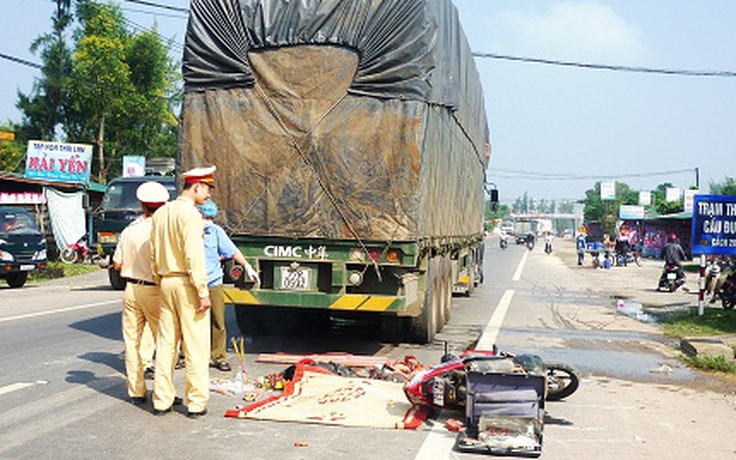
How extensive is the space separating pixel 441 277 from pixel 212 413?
595cm

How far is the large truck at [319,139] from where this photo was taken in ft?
31.3

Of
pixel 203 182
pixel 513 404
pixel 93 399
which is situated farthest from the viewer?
pixel 93 399

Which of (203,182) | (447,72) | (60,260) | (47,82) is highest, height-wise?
(47,82)

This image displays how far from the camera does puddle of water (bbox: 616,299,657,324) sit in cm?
1758

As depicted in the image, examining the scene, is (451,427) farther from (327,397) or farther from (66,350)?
(66,350)

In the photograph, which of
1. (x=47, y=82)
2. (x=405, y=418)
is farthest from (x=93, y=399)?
(x=47, y=82)

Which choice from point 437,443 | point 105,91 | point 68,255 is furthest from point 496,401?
point 105,91

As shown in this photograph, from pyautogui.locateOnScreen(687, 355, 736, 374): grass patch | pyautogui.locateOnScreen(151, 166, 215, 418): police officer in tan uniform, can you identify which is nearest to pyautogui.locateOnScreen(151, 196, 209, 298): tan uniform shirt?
pyautogui.locateOnScreen(151, 166, 215, 418): police officer in tan uniform

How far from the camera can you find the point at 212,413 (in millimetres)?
7031

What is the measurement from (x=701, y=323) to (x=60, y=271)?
1744 cm

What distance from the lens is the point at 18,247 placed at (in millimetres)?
19922

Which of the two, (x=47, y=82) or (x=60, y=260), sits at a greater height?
(x=47, y=82)

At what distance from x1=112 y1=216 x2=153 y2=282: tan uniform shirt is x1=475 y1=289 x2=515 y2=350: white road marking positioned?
5.52m

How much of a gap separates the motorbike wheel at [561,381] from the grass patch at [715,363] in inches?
148
